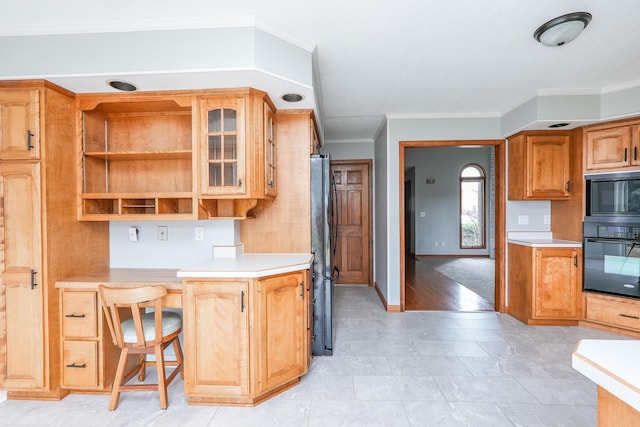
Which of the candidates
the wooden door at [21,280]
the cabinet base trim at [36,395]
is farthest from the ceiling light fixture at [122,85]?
the cabinet base trim at [36,395]

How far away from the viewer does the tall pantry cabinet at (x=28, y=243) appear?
194cm

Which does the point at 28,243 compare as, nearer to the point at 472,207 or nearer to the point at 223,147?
the point at 223,147

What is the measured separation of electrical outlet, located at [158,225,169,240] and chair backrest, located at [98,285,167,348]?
679 mm

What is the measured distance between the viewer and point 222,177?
2189mm

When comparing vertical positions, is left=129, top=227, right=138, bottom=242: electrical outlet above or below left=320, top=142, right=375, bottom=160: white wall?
below

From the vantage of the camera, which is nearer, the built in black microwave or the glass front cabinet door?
the glass front cabinet door

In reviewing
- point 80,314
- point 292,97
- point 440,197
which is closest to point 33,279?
point 80,314

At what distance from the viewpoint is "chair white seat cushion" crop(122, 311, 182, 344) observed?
1901 millimetres

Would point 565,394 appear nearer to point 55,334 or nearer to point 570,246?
point 570,246

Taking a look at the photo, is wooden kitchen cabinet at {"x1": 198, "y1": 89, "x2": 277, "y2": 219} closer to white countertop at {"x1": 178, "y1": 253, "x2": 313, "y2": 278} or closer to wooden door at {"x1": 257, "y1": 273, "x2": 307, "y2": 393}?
white countertop at {"x1": 178, "y1": 253, "x2": 313, "y2": 278}

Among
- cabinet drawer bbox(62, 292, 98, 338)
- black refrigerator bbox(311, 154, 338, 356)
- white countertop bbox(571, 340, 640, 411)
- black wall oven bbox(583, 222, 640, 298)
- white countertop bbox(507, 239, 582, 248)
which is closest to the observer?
white countertop bbox(571, 340, 640, 411)

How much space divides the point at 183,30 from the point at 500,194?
375 cm

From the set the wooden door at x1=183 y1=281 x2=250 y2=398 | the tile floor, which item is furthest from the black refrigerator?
the wooden door at x1=183 y1=281 x2=250 y2=398

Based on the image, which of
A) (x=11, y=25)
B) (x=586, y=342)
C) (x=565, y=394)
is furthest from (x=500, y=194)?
(x=11, y=25)
